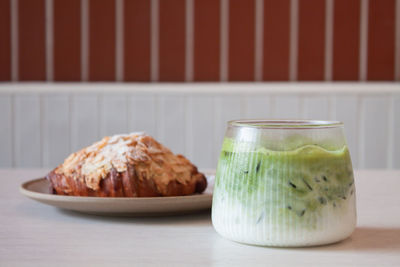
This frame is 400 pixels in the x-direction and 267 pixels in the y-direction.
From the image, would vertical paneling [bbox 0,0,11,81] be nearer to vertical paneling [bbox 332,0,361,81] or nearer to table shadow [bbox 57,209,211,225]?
vertical paneling [bbox 332,0,361,81]

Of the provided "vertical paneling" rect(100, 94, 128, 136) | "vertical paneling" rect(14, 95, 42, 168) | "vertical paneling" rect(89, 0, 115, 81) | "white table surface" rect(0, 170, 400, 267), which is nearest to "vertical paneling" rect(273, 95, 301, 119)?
"vertical paneling" rect(100, 94, 128, 136)

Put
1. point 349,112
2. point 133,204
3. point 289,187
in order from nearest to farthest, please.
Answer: point 289,187 < point 133,204 < point 349,112

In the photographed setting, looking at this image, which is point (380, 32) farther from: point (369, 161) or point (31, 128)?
point (31, 128)

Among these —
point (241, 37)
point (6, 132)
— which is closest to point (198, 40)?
point (241, 37)

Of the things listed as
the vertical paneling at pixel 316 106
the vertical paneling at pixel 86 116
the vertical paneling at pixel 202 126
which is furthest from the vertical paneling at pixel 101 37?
the vertical paneling at pixel 316 106

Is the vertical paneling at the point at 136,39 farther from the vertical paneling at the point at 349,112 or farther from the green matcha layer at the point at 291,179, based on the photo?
the green matcha layer at the point at 291,179

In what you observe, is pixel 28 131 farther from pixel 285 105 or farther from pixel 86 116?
pixel 285 105
